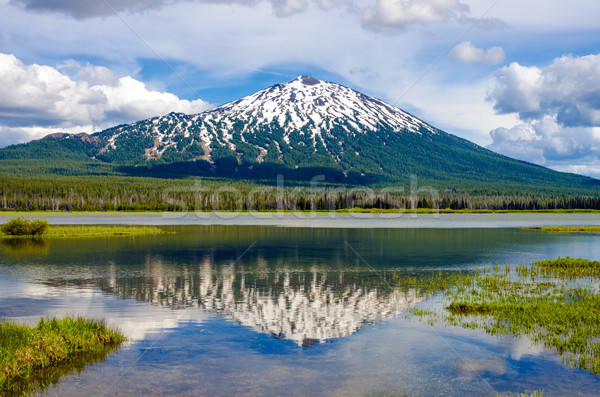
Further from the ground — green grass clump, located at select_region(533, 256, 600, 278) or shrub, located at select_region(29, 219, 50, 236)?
shrub, located at select_region(29, 219, 50, 236)

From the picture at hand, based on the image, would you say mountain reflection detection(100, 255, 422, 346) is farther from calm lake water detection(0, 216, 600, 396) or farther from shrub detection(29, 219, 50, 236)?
shrub detection(29, 219, 50, 236)

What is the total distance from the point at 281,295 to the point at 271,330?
800 cm

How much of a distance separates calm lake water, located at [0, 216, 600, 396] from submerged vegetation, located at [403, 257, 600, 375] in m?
1.28

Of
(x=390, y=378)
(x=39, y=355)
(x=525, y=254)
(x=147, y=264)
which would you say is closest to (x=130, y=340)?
(x=39, y=355)

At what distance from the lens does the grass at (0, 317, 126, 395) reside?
53.4 feet

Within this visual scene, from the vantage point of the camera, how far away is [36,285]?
3472cm

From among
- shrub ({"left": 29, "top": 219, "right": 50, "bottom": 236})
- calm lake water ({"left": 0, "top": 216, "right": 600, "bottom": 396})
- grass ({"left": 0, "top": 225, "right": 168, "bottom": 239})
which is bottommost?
calm lake water ({"left": 0, "top": 216, "right": 600, "bottom": 396})

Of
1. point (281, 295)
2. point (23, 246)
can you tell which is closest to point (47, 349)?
point (281, 295)

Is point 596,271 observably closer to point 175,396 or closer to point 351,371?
point 351,371

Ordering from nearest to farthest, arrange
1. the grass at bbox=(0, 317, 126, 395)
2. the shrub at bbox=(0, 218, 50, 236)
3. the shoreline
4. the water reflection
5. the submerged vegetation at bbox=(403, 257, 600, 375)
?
the grass at bbox=(0, 317, 126, 395)
the submerged vegetation at bbox=(403, 257, 600, 375)
the water reflection
the shrub at bbox=(0, 218, 50, 236)
the shoreline

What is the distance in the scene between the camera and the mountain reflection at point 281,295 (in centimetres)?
2409

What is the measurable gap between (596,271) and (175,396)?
3737 cm

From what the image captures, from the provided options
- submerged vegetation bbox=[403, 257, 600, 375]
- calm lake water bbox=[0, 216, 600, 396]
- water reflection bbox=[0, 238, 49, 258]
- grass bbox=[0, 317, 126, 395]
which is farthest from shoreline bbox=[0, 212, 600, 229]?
grass bbox=[0, 317, 126, 395]

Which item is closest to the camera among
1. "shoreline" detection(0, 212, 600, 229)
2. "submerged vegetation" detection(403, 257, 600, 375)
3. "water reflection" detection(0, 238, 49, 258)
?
"submerged vegetation" detection(403, 257, 600, 375)
